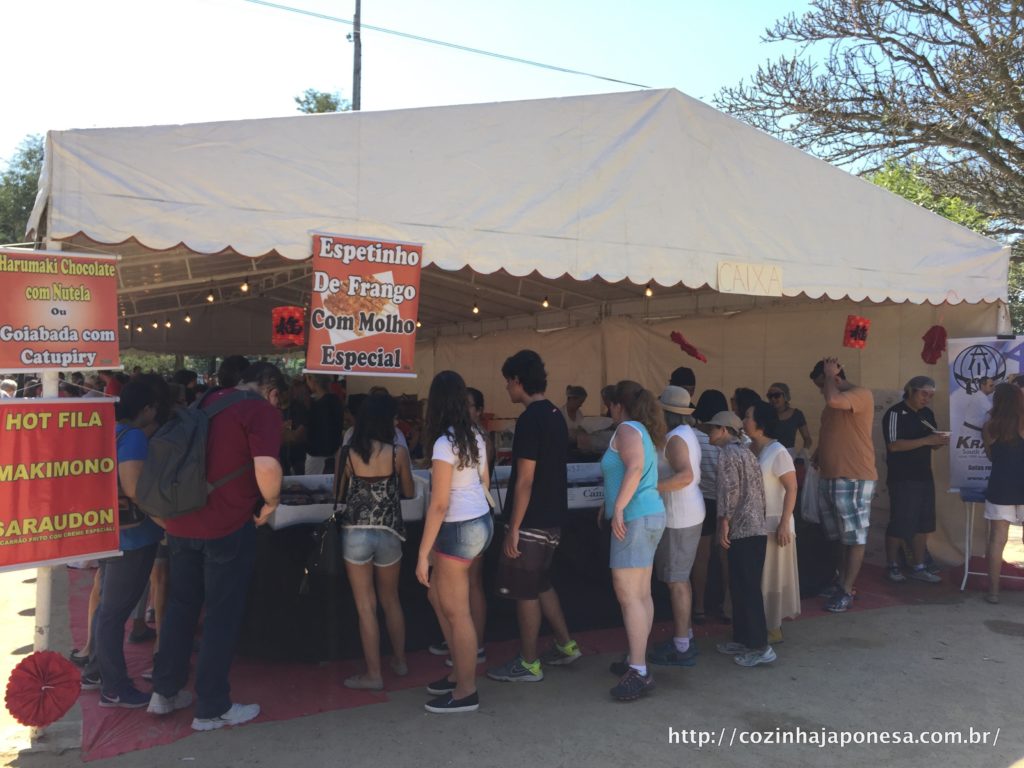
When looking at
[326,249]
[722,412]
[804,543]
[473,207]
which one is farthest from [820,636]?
[326,249]

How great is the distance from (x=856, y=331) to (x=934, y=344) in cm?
63

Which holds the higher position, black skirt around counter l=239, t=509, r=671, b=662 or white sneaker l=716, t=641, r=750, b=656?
black skirt around counter l=239, t=509, r=671, b=662

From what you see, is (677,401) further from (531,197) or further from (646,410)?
(531,197)

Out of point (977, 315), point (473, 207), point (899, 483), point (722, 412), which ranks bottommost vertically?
point (899, 483)

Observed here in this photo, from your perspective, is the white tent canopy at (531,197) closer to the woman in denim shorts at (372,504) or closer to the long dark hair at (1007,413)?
the long dark hair at (1007,413)

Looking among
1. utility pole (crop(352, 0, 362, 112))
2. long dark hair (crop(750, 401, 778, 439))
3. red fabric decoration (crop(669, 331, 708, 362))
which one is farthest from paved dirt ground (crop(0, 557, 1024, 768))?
utility pole (crop(352, 0, 362, 112))

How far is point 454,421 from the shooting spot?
363 cm

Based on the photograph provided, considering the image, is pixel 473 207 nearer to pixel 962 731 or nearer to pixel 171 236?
pixel 171 236

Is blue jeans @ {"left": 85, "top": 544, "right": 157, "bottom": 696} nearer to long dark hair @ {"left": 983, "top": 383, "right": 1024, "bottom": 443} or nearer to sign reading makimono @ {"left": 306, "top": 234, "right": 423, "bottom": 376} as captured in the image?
sign reading makimono @ {"left": 306, "top": 234, "right": 423, "bottom": 376}

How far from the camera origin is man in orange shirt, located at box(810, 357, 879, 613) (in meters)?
5.57

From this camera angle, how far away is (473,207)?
4363 millimetres

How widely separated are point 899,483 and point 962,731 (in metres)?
3.01

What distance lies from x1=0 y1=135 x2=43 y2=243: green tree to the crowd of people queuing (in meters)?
21.6

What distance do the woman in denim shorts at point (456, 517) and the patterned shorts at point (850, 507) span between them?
3192mm
